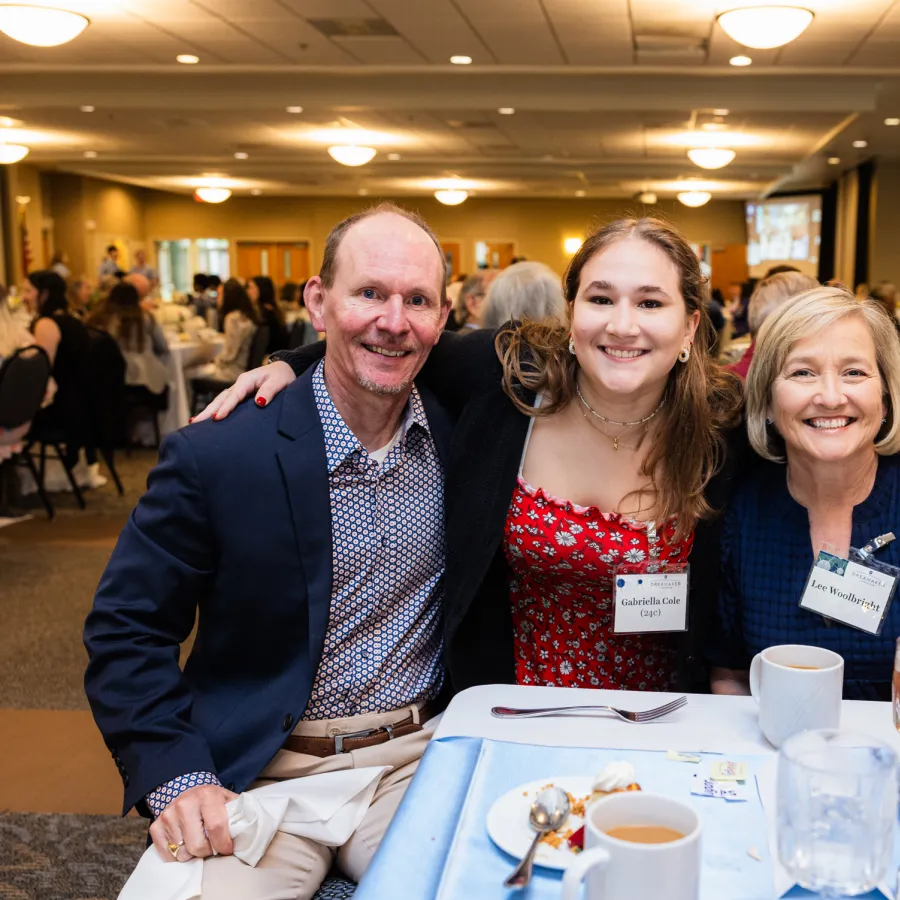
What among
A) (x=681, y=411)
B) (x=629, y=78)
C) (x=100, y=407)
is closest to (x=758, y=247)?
(x=629, y=78)

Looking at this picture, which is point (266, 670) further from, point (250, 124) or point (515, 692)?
point (250, 124)

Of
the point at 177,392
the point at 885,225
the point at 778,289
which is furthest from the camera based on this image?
the point at 885,225

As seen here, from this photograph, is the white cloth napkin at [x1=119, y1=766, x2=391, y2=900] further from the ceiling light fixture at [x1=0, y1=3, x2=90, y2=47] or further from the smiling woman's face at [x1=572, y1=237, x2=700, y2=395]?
the ceiling light fixture at [x1=0, y1=3, x2=90, y2=47]

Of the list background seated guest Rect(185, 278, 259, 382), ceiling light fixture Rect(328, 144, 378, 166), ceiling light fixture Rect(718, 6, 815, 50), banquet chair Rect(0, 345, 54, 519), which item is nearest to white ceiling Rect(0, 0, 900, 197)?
ceiling light fixture Rect(718, 6, 815, 50)

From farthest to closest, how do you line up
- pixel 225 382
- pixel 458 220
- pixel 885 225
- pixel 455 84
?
pixel 458 220, pixel 885 225, pixel 455 84, pixel 225 382

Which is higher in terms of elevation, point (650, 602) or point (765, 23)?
point (765, 23)

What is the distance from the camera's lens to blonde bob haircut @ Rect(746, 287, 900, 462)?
1.56 m

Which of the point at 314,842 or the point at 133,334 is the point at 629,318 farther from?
the point at 133,334

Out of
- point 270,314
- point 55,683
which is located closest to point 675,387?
point 55,683

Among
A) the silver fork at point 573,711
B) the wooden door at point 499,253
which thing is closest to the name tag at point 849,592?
the silver fork at point 573,711

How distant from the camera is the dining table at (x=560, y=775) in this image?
3.11 feet

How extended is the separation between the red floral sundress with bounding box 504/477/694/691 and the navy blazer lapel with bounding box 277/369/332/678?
336 mm

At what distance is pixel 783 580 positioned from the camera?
1589 mm

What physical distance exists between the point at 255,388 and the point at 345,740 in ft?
1.89
